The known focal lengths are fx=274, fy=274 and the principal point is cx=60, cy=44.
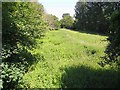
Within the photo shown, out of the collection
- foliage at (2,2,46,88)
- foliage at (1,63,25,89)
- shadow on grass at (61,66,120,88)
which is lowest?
shadow on grass at (61,66,120,88)

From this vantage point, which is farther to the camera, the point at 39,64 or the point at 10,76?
the point at 39,64

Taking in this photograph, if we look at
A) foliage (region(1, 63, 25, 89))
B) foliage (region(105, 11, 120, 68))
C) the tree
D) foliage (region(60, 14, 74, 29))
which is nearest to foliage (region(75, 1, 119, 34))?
foliage (region(60, 14, 74, 29))

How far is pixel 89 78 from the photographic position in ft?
42.3

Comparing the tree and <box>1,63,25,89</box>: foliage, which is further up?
the tree

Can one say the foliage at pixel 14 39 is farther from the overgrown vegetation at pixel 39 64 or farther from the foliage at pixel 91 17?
the foliage at pixel 91 17

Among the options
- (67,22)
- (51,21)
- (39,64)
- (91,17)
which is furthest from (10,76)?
(67,22)

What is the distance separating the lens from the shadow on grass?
1191 centimetres

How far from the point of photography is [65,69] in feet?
48.6

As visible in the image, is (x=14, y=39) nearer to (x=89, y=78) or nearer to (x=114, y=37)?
(x=89, y=78)

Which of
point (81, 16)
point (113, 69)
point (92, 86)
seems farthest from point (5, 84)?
point (81, 16)

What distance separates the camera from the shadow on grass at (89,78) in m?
11.9

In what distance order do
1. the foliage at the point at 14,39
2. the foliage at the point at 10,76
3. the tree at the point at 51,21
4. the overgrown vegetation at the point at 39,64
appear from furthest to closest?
the tree at the point at 51,21 → the overgrown vegetation at the point at 39,64 → the foliage at the point at 14,39 → the foliage at the point at 10,76

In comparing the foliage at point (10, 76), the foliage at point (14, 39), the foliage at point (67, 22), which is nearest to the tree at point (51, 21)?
the foliage at point (67, 22)

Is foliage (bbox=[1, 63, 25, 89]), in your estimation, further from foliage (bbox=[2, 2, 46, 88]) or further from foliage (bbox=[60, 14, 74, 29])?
foliage (bbox=[60, 14, 74, 29])
